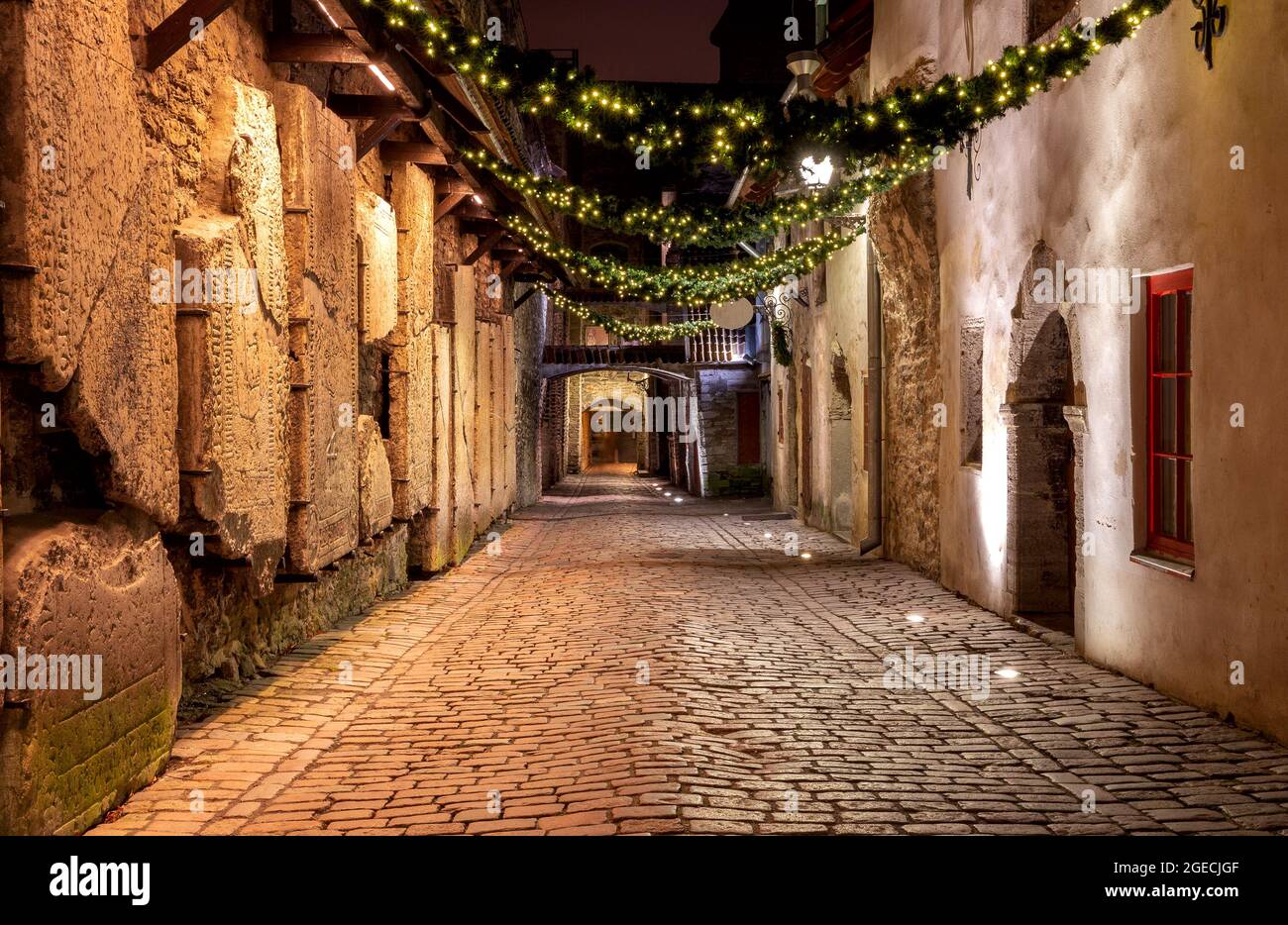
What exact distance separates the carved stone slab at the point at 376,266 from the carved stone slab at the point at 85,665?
4.53 metres

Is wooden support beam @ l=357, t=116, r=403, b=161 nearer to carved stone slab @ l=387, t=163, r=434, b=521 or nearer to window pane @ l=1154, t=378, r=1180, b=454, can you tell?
carved stone slab @ l=387, t=163, r=434, b=521

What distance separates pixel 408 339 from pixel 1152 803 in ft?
25.4

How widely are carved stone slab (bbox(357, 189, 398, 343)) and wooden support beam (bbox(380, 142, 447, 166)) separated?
56 centimetres

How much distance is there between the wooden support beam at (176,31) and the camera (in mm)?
5438

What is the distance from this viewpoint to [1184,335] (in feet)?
22.8

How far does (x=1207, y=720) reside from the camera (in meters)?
→ 6.14

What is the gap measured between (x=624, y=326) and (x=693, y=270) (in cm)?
707

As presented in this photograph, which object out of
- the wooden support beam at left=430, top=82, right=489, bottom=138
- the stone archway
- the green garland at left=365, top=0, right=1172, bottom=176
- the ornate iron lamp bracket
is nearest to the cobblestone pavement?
the stone archway

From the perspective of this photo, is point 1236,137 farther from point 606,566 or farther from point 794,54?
point 606,566

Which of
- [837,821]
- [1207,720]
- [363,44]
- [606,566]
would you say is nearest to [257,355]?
[363,44]

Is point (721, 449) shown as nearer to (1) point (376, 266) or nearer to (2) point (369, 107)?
(1) point (376, 266)

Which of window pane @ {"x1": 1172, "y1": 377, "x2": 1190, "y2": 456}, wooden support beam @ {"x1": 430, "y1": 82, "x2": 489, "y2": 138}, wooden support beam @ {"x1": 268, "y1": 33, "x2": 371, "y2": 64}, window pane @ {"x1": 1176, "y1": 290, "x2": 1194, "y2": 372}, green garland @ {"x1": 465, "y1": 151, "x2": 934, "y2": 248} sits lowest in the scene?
window pane @ {"x1": 1172, "y1": 377, "x2": 1190, "y2": 456}

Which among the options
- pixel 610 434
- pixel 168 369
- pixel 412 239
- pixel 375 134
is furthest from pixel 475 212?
pixel 610 434

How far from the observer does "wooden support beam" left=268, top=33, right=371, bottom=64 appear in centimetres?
744
